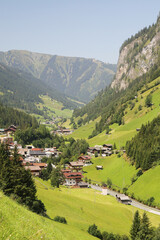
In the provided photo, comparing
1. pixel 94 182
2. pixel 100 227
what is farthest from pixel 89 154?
pixel 100 227

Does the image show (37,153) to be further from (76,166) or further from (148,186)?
(148,186)

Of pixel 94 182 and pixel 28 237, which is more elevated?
pixel 28 237

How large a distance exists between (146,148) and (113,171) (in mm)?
24737

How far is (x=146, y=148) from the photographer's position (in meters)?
136

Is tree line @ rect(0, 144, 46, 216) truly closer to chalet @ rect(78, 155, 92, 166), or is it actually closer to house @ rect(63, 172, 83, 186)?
house @ rect(63, 172, 83, 186)

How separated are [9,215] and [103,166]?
14615 cm

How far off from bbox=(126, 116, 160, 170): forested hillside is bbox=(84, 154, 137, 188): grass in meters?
5.93

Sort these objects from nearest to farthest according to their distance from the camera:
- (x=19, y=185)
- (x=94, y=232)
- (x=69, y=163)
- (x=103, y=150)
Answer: (x=19, y=185) < (x=94, y=232) < (x=69, y=163) < (x=103, y=150)

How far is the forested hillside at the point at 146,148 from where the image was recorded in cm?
12388

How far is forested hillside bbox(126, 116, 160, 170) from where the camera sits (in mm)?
123875

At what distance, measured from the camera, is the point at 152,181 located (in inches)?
4365

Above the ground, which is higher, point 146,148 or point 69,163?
point 146,148

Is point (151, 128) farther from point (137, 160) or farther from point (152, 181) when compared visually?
point (152, 181)

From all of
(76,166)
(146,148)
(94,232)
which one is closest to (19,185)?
(94,232)
